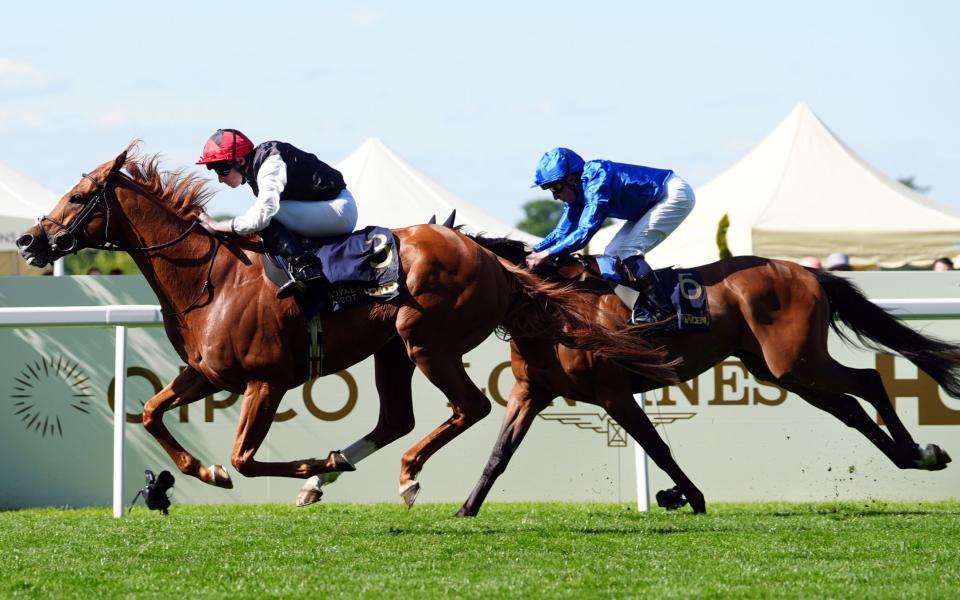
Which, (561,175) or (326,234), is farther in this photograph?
(561,175)

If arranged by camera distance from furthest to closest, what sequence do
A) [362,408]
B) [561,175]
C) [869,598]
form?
[362,408], [561,175], [869,598]

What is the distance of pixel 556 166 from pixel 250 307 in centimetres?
173

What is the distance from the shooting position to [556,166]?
6.50 metres

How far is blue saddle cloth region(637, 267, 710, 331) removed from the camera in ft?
21.4

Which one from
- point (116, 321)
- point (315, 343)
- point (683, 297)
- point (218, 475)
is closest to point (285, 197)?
point (315, 343)

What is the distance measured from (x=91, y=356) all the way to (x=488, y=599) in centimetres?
446

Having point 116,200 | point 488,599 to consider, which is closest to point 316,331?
point 116,200

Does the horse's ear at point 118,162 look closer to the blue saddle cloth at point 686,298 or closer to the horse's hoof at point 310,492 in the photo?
the horse's hoof at point 310,492

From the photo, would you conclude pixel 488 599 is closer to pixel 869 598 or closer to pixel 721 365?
pixel 869 598

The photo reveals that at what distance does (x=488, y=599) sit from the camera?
4027mm

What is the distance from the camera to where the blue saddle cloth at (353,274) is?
224 inches

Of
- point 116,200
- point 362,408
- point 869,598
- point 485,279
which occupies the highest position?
point 116,200

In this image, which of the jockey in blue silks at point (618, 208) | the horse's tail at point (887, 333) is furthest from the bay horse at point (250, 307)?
the horse's tail at point (887, 333)

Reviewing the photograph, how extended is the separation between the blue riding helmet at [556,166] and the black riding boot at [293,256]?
1327 millimetres
